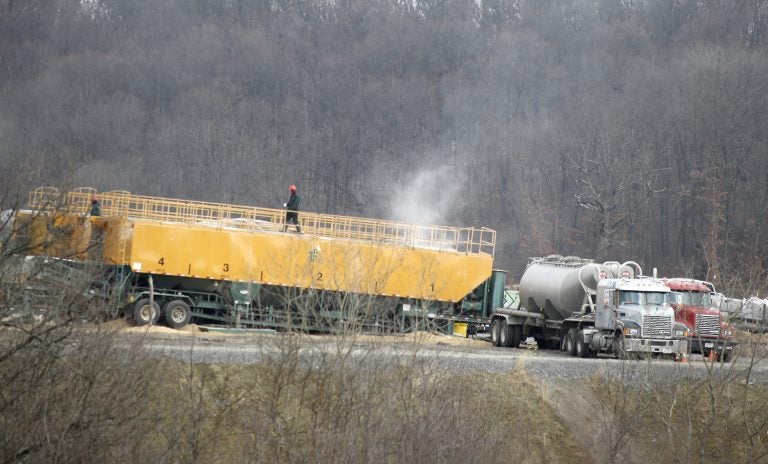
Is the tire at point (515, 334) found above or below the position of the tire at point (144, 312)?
above

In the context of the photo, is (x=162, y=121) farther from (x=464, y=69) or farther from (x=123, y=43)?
(x=464, y=69)

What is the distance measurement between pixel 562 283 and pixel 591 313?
84.7 inches

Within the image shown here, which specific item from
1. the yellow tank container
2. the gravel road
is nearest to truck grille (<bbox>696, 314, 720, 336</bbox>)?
the gravel road

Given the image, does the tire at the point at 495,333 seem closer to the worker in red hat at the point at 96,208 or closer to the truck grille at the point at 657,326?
the truck grille at the point at 657,326

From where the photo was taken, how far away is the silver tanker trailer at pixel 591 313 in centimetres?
3141

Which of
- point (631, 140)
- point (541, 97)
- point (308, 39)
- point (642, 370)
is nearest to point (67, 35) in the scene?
point (308, 39)

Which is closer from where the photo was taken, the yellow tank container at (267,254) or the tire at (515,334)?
the yellow tank container at (267,254)

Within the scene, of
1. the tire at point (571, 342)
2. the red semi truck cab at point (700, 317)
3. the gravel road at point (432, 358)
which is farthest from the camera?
the tire at point (571, 342)

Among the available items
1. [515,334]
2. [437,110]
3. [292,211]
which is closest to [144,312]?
[292,211]

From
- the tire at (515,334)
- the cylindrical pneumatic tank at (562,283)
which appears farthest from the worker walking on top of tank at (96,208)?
the cylindrical pneumatic tank at (562,283)

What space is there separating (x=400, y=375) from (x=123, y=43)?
8207 cm

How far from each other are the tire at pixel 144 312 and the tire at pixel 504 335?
1134cm

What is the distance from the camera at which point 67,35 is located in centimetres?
10038

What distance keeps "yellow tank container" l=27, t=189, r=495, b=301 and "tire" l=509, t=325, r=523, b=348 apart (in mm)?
2870
